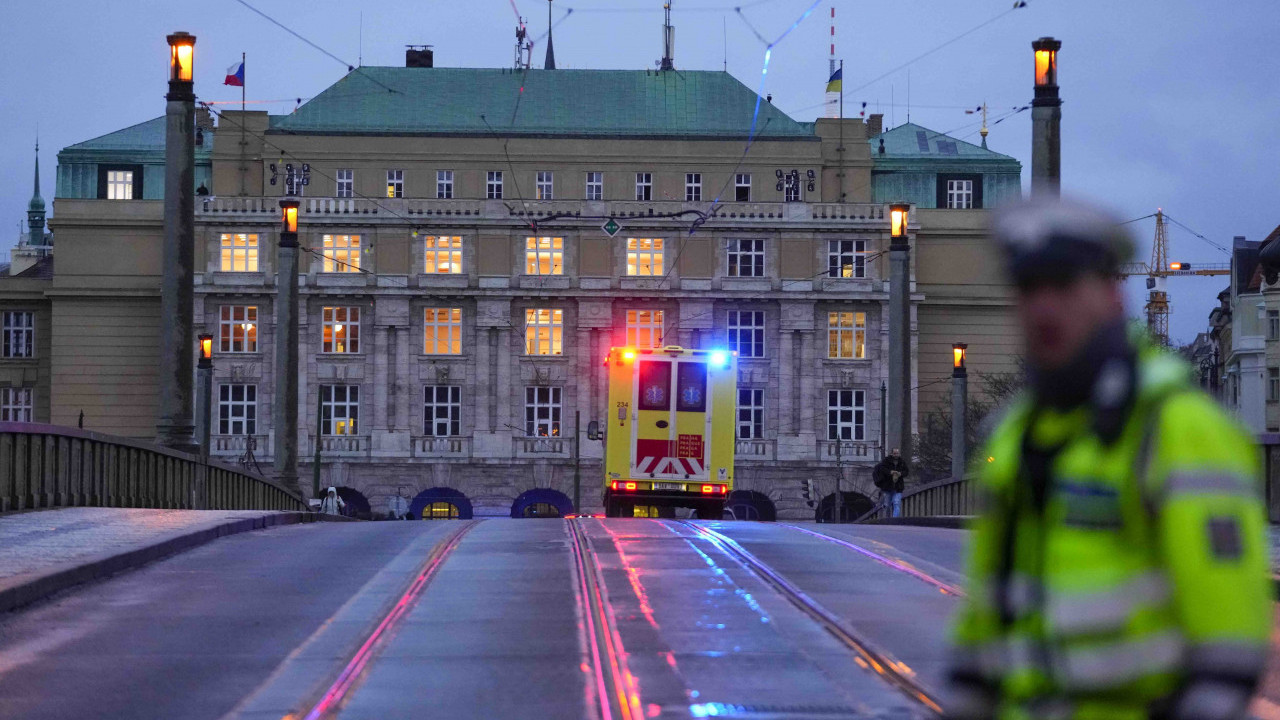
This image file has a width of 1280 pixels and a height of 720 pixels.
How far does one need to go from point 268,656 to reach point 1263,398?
72543 millimetres

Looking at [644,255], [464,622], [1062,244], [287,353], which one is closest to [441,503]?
[644,255]

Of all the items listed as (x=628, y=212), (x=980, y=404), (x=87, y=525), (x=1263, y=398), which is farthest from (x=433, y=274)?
(x=87, y=525)

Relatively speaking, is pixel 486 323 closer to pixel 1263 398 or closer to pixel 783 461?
pixel 783 461

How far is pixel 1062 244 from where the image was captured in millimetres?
2961

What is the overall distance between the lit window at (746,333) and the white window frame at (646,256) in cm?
367

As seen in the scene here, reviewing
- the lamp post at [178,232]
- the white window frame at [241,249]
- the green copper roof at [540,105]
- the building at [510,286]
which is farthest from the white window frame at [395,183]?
the lamp post at [178,232]

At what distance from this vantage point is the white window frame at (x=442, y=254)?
240 feet

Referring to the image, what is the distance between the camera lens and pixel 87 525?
61.0ft

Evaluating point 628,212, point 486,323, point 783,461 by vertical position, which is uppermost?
point 628,212

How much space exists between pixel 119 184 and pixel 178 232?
59.6 metres

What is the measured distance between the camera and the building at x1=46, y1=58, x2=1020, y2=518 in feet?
237

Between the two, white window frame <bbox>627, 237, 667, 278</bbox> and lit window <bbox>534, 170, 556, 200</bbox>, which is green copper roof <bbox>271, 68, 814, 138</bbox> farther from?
white window frame <bbox>627, 237, 667, 278</bbox>

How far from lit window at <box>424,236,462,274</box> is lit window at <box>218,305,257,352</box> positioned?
7.62 metres

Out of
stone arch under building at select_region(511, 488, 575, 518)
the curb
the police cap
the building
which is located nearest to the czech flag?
the building
